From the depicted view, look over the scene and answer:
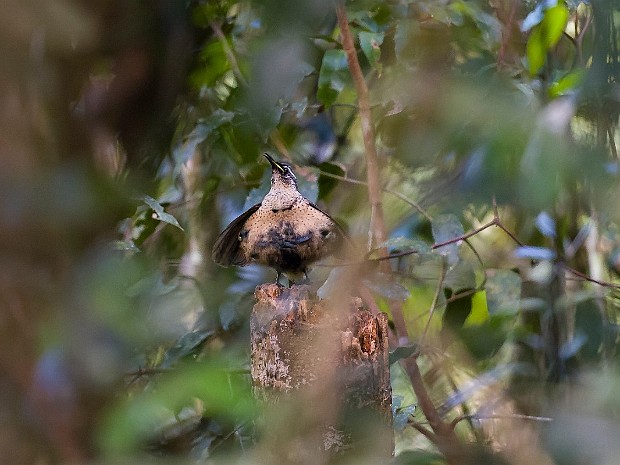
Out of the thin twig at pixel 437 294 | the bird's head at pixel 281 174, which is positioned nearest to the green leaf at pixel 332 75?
the bird's head at pixel 281 174

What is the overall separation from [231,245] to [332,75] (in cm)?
45

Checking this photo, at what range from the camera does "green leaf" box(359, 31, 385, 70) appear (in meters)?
1.70

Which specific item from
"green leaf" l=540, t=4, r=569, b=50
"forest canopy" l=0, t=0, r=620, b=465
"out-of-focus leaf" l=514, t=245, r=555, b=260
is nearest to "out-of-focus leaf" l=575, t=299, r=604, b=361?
"forest canopy" l=0, t=0, r=620, b=465

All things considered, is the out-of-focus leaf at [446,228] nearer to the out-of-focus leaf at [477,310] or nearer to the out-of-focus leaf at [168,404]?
the out-of-focus leaf at [477,310]


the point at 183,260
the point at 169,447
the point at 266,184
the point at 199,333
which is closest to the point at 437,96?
the point at 169,447

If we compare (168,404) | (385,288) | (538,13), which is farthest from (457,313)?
(168,404)

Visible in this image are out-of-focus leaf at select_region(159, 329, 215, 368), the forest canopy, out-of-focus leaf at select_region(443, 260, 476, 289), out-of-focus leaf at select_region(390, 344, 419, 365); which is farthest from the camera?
out-of-focus leaf at select_region(443, 260, 476, 289)

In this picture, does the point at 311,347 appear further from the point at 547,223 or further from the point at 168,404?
the point at 547,223

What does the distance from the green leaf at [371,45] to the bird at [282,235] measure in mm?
323

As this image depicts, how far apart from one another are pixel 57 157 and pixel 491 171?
0.45 metres

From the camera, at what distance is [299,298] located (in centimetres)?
141

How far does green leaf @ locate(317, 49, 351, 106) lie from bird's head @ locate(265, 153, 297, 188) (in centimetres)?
18

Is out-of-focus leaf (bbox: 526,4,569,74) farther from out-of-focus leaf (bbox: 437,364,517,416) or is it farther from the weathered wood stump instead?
out-of-focus leaf (bbox: 437,364,517,416)

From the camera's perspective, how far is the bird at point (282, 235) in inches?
66.6
